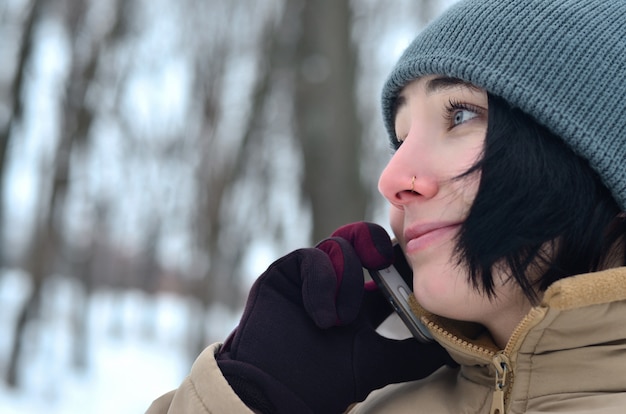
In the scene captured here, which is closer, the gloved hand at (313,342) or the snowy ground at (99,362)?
the gloved hand at (313,342)

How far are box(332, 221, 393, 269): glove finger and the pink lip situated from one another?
109 millimetres

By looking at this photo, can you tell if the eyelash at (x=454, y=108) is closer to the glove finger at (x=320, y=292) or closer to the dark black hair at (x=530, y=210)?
the dark black hair at (x=530, y=210)

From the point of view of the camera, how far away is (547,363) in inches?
43.8

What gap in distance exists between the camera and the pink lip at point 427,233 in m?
1.17

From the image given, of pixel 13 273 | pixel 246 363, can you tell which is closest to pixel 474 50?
pixel 246 363

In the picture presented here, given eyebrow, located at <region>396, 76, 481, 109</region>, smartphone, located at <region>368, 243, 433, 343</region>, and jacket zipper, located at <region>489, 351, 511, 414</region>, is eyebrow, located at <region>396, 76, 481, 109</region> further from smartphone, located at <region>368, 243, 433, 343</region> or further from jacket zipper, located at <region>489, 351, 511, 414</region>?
jacket zipper, located at <region>489, 351, 511, 414</region>

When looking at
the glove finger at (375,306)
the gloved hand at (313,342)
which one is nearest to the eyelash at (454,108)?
the gloved hand at (313,342)

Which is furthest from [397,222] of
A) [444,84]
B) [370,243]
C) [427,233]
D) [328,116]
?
[328,116]

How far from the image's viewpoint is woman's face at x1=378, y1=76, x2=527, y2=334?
116 cm

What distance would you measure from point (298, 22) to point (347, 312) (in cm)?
398

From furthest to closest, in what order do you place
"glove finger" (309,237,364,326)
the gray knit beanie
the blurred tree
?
1. the blurred tree
2. "glove finger" (309,237,364,326)
3. the gray knit beanie

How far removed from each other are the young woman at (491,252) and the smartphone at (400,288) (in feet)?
0.14

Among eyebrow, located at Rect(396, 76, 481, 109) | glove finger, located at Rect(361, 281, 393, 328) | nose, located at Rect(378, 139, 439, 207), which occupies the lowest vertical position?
glove finger, located at Rect(361, 281, 393, 328)

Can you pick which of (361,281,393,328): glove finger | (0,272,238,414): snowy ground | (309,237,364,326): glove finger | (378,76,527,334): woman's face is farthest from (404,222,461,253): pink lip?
(0,272,238,414): snowy ground
